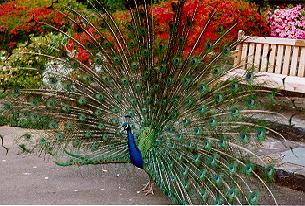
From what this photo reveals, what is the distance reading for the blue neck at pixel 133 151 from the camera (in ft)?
15.3

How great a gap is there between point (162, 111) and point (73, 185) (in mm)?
1230

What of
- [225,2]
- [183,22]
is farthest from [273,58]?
[183,22]

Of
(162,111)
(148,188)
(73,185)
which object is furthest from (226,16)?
(73,185)

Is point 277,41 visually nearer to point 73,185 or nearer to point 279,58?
point 279,58

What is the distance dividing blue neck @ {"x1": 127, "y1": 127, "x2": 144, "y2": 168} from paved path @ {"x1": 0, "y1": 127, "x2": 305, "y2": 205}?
406 millimetres

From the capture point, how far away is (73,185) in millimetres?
5273

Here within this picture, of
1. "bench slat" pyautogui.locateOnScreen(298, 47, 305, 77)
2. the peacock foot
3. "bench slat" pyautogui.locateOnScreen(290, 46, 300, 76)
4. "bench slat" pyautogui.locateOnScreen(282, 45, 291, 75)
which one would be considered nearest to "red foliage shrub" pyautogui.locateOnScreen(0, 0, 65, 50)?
"bench slat" pyautogui.locateOnScreen(282, 45, 291, 75)

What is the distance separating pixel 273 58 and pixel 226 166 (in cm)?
339

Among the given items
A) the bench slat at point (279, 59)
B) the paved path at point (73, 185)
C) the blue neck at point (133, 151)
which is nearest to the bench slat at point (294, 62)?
the bench slat at point (279, 59)

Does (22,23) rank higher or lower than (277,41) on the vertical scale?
higher

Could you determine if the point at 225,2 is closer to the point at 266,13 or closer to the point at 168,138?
the point at 266,13

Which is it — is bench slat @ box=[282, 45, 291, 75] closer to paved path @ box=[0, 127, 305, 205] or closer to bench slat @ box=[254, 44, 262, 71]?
bench slat @ box=[254, 44, 262, 71]

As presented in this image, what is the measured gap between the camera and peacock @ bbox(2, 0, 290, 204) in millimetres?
4461

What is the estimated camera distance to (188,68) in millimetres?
4934
